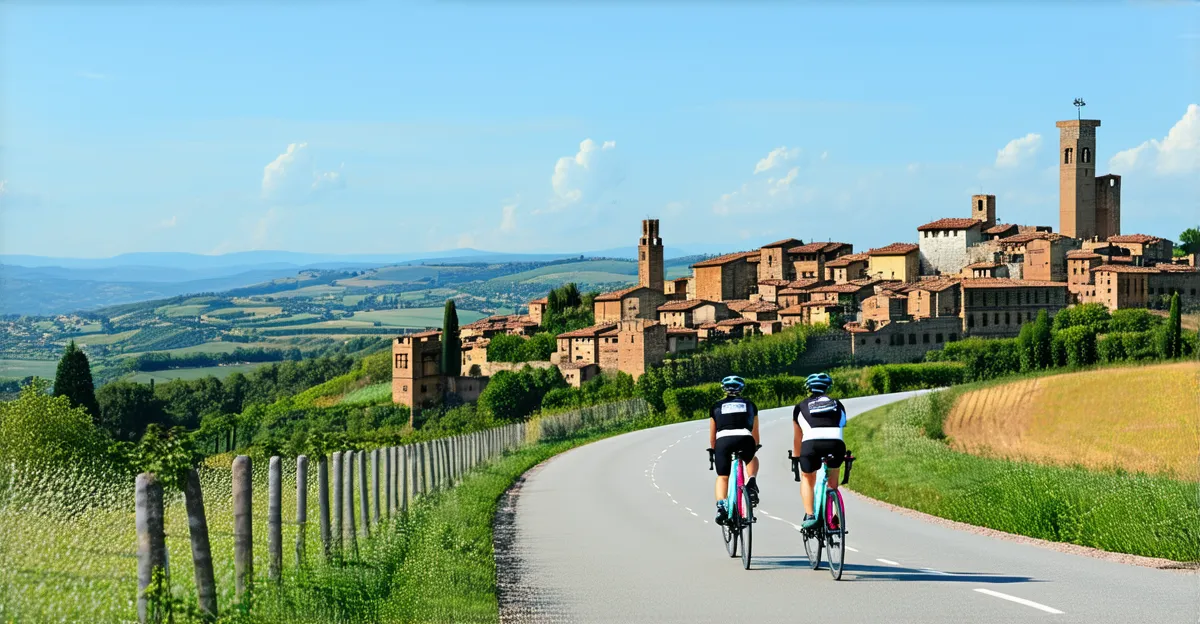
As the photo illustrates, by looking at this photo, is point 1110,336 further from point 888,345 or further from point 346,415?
point 346,415

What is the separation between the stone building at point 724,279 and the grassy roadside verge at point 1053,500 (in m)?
93.9

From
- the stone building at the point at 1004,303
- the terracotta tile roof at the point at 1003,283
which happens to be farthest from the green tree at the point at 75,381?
the terracotta tile roof at the point at 1003,283

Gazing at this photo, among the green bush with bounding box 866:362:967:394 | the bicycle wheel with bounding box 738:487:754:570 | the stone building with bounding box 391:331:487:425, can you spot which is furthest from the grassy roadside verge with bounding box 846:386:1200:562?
the stone building with bounding box 391:331:487:425

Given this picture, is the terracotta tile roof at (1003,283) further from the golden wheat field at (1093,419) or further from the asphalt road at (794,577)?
the asphalt road at (794,577)

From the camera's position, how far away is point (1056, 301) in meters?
107

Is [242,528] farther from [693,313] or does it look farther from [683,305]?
[683,305]

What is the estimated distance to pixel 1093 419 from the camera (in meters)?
46.7

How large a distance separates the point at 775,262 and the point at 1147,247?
30.9 meters

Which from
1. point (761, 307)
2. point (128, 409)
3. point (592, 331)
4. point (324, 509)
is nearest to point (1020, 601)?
Answer: point (324, 509)

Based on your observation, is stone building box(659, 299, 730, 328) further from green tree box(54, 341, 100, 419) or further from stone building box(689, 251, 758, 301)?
green tree box(54, 341, 100, 419)

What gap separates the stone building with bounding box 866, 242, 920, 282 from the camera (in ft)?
388

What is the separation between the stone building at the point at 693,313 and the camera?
108750mm

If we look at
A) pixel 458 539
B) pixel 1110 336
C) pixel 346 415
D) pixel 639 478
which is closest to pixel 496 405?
pixel 346 415

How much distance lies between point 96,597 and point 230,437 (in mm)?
101831
